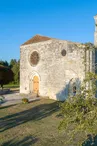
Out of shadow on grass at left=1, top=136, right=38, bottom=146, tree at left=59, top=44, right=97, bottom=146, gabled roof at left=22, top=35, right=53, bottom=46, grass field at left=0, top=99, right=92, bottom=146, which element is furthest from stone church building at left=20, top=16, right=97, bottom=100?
tree at left=59, top=44, right=97, bottom=146

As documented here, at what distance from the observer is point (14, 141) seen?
1177 centimetres

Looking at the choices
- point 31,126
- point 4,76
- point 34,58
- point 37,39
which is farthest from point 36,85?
point 4,76

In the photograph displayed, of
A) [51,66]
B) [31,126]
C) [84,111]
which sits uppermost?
[51,66]

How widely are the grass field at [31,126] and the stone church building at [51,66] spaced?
3.62 meters

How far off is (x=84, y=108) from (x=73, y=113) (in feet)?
1.11

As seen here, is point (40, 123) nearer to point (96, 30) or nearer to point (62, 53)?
point (62, 53)

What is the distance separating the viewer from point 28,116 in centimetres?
1792

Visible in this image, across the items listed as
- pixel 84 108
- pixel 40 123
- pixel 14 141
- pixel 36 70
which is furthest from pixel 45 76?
pixel 84 108

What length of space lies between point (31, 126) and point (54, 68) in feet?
40.6

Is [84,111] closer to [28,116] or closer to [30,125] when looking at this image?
[30,125]

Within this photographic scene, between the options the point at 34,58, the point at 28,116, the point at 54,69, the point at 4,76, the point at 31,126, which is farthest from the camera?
the point at 34,58

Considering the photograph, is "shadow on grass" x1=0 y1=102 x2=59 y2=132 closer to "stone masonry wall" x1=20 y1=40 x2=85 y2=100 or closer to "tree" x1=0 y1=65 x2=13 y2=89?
"stone masonry wall" x1=20 y1=40 x2=85 y2=100

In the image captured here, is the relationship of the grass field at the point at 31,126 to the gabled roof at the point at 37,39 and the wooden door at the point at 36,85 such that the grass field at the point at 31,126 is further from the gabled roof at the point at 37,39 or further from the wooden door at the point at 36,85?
the gabled roof at the point at 37,39

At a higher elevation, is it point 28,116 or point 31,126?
point 28,116
